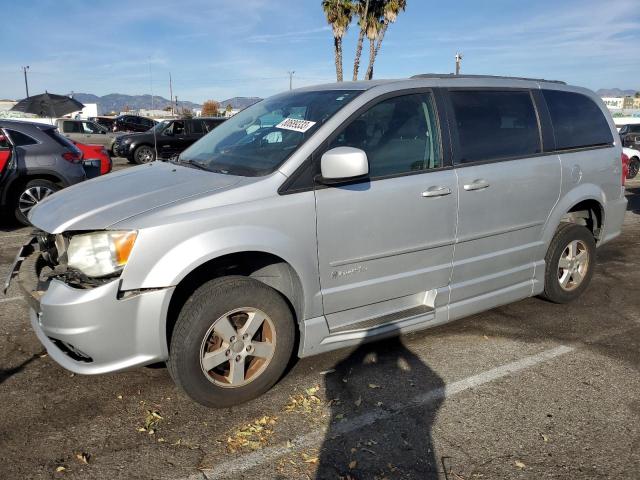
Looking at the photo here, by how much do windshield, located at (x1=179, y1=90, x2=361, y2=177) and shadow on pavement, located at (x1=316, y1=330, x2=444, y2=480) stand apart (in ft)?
4.84

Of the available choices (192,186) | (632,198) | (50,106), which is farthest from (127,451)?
(50,106)

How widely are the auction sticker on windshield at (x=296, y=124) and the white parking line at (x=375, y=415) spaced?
1793 mm

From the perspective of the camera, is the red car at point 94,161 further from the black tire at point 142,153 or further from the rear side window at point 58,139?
the black tire at point 142,153

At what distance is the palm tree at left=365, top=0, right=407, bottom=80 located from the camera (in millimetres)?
24891

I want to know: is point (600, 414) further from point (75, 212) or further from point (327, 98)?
point (75, 212)

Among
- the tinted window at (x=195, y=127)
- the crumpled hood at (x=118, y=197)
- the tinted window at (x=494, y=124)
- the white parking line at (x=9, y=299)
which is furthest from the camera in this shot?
the tinted window at (x=195, y=127)

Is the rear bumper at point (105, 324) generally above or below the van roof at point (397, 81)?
below

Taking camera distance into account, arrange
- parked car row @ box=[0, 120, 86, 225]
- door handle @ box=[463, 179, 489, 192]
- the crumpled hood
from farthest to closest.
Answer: parked car row @ box=[0, 120, 86, 225] → door handle @ box=[463, 179, 489, 192] → the crumpled hood

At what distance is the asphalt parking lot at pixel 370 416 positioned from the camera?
8.75 feet

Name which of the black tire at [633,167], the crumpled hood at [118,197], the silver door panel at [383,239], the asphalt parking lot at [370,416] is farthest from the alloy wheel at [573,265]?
the black tire at [633,167]

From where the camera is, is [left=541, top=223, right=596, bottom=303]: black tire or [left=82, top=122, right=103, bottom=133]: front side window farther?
[left=82, top=122, right=103, bottom=133]: front side window

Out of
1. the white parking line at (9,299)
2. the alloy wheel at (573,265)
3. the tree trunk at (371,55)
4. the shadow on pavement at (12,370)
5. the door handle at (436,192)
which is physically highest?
the tree trunk at (371,55)

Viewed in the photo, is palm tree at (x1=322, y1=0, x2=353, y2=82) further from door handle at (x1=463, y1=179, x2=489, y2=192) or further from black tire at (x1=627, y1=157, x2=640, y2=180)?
door handle at (x1=463, y1=179, x2=489, y2=192)

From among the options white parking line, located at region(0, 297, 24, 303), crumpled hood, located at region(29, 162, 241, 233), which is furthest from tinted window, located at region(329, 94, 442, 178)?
white parking line, located at region(0, 297, 24, 303)
